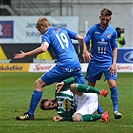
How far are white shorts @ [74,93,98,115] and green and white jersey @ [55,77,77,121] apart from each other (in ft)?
0.37

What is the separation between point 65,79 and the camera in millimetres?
11586

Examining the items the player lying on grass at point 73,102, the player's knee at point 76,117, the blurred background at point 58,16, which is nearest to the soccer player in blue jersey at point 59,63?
the player lying on grass at point 73,102

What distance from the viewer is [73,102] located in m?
11.5

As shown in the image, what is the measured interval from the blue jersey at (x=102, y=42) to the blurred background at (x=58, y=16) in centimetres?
2518

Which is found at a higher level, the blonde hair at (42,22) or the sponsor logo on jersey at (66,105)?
the blonde hair at (42,22)

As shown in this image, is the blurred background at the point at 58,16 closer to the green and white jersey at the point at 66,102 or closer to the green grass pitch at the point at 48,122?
the green grass pitch at the point at 48,122

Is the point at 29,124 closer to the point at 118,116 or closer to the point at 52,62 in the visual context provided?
the point at 118,116

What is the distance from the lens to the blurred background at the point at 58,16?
3972cm

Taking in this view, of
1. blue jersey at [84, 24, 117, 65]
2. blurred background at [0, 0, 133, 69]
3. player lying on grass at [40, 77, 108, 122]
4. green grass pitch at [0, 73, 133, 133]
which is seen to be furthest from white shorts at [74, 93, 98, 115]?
blurred background at [0, 0, 133, 69]

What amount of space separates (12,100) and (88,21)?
25.4 meters

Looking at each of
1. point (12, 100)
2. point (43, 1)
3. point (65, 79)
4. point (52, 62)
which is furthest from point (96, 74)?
point (43, 1)

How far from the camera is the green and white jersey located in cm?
1130

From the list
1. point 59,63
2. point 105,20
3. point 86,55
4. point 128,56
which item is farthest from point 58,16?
point 59,63

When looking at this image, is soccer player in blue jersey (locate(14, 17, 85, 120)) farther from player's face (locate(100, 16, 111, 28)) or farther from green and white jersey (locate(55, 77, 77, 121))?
player's face (locate(100, 16, 111, 28))
